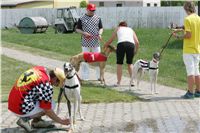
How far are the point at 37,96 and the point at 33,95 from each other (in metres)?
0.06

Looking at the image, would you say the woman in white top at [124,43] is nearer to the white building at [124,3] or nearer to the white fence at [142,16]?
the white fence at [142,16]

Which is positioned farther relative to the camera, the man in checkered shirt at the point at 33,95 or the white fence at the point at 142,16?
the white fence at the point at 142,16

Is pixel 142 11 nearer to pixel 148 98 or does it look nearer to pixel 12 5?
pixel 12 5

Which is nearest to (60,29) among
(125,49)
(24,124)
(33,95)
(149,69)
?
(125,49)

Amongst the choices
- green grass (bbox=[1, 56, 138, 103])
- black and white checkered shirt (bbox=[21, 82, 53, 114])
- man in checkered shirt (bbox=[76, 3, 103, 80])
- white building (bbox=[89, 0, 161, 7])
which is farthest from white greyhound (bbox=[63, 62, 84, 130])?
white building (bbox=[89, 0, 161, 7])

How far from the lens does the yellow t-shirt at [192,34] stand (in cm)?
1101

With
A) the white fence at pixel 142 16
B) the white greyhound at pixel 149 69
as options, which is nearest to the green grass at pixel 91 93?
the white greyhound at pixel 149 69

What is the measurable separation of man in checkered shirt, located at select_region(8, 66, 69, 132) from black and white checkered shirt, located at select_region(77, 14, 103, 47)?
5.27 m

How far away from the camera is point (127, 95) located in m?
11.4

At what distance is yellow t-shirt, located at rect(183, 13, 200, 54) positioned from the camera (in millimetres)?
11008

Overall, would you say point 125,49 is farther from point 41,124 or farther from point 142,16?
point 142,16

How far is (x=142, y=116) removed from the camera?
941 centimetres

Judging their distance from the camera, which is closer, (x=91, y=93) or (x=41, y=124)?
(x=41, y=124)

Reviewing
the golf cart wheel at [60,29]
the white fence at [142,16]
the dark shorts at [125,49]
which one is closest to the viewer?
the dark shorts at [125,49]
